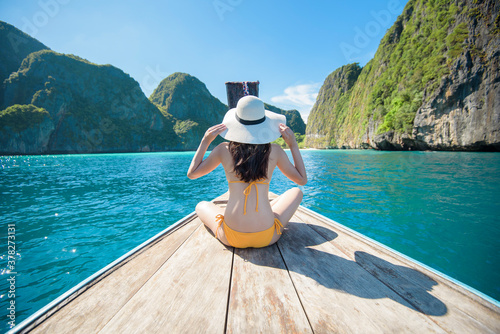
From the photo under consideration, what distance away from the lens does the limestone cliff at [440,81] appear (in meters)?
25.6

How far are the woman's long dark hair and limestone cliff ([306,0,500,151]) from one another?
37.0m

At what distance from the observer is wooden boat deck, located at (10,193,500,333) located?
4.02ft

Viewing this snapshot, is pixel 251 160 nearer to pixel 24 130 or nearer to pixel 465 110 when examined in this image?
pixel 465 110

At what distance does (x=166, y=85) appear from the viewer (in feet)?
500

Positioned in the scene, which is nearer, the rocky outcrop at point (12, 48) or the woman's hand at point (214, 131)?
the woman's hand at point (214, 131)

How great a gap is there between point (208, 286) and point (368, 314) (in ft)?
3.87

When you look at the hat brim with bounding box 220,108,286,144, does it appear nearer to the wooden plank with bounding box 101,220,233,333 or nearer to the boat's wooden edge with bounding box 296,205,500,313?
the wooden plank with bounding box 101,220,233,333

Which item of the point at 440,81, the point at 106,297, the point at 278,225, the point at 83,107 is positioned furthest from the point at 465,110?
the point at 83,107

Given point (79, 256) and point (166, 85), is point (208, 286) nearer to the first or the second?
point (79, 256)

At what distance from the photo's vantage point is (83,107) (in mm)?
90625

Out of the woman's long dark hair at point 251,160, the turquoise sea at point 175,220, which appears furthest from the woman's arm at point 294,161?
the turquoise sea at point 175,220

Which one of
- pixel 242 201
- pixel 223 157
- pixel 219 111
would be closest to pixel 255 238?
pixel 242 201

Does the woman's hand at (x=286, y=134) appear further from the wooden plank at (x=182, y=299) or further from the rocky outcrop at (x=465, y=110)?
the rocky outcrop at (x=465, y=110)

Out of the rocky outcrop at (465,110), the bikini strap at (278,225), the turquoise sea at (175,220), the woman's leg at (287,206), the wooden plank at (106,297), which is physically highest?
the rocky outcrop at (465,110)
